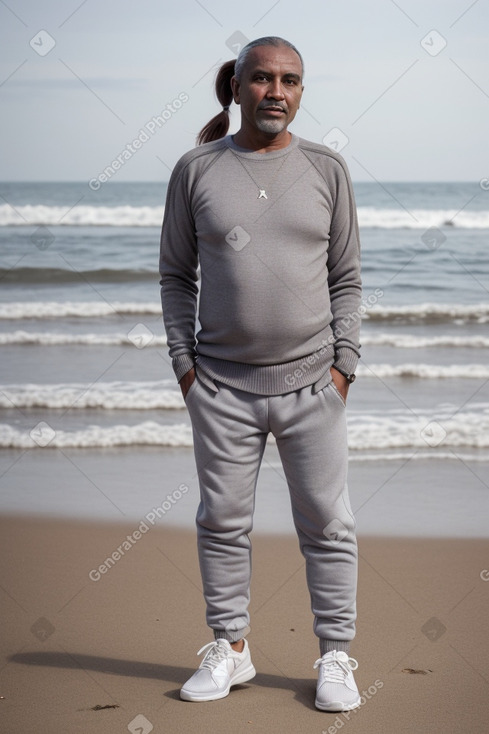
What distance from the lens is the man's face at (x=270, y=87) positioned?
8.50 feet

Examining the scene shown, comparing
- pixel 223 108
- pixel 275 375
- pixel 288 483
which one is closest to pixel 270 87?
pixel 223 108

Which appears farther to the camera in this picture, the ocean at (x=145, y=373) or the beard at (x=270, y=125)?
the ocean at (x=145, y=373)

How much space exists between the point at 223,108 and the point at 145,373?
5345mm

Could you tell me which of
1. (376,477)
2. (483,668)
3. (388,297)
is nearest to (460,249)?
(388,297)

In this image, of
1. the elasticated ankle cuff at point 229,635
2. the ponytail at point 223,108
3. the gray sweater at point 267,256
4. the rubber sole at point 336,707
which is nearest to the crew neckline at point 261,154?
the gray sweater at point 267,256

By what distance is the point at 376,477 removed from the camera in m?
5.28

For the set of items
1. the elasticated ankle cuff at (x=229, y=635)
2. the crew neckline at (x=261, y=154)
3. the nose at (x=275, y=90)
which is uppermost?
the nose at (x=275, y=90)

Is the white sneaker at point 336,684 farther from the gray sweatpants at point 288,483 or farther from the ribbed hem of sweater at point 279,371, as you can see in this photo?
the ribbed hem of sweater at point 279,371

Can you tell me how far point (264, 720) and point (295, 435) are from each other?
2.64ft

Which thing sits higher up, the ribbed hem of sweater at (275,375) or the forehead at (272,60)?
the forehead at (272,60)

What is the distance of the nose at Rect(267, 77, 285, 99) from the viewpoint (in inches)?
102

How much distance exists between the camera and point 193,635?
10.8 ft

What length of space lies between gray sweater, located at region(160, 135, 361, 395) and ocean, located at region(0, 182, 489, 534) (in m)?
2.14

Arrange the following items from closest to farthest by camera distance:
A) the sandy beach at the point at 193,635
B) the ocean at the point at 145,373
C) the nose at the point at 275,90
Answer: the nose at the point at 275,90 → the sandy beach at the point at 193,635 → the ocean at the point at 145,373
